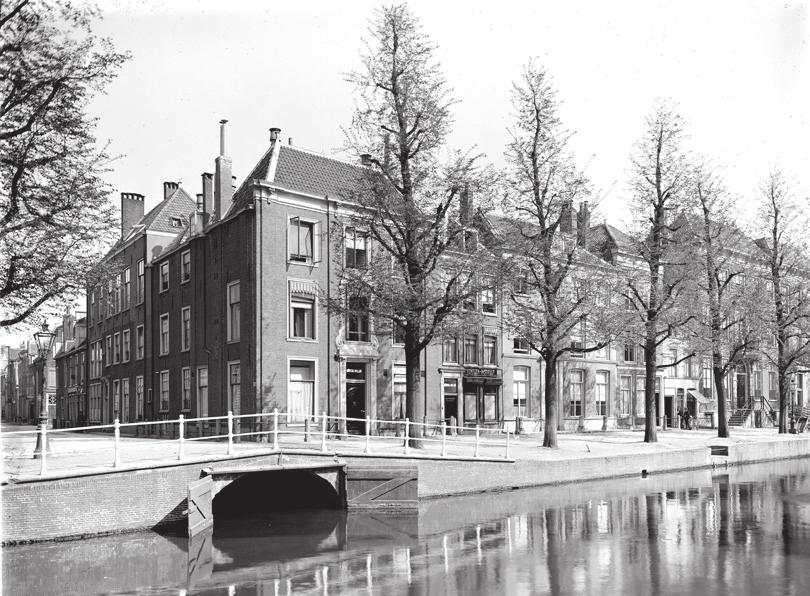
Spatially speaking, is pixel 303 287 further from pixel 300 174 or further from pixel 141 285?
pixel 141 285

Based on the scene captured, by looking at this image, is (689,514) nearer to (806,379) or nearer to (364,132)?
(364,132)

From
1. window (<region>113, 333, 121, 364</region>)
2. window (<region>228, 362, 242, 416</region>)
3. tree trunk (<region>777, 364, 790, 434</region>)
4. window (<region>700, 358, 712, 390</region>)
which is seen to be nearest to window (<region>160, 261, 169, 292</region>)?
window (<region>113, 333, 121, 364</region>)

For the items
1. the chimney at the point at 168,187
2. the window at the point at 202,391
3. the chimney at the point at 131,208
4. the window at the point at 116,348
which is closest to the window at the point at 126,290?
the window at the point at 116,348

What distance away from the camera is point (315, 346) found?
3028cm

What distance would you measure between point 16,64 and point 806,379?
5962 cm

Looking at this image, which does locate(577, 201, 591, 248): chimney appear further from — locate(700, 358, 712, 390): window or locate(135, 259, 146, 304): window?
locate(700, 358, 712, 390): window

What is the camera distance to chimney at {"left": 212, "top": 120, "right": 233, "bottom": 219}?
32.2 meters

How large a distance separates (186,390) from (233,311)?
6.14 meters

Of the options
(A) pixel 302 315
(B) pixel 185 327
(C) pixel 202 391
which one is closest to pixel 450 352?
(A) pixel 302 315

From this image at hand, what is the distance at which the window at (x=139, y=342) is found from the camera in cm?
4109

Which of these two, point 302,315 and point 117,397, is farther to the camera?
point 117,397

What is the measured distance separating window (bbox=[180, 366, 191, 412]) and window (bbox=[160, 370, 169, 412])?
231cm

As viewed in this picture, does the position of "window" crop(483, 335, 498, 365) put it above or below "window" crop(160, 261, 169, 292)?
below

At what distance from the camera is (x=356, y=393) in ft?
104
